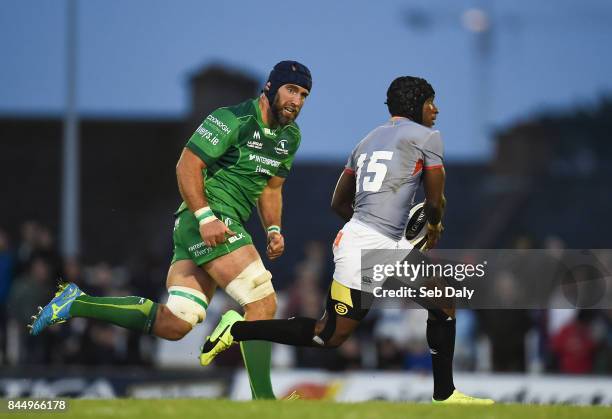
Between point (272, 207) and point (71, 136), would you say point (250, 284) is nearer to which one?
point (272, 207)

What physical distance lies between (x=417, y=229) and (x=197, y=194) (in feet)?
5.40

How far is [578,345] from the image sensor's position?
15.4 metres

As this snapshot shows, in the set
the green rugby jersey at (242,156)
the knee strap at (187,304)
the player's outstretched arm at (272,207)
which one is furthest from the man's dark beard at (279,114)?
the knee strap at (187,304)

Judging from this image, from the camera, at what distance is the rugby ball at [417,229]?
898 centimetres

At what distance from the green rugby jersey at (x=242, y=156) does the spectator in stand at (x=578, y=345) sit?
6.86 m

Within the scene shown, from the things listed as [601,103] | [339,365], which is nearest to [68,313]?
[339,365]

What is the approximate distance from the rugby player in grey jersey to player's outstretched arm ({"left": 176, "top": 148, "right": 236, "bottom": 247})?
74 centimetres

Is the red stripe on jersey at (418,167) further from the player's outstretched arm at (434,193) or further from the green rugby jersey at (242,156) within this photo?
the green rugby jersey at (242,156)

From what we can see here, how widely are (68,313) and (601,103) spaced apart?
59013 millimetres

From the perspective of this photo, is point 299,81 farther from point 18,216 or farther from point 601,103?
point 601,103

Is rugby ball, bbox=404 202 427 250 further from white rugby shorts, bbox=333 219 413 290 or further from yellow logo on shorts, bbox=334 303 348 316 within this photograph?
yellow logo on shorts, bbox=334 303 348 316

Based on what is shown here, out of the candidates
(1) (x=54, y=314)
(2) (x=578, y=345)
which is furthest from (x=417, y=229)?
(2) (x=578, y=345)

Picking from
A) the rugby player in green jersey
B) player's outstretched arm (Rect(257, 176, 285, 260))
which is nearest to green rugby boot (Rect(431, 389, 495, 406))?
the rugby player in green jersey

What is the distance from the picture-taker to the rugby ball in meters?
8.98
